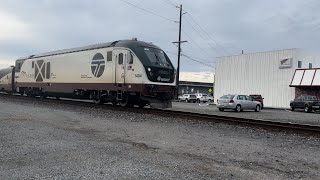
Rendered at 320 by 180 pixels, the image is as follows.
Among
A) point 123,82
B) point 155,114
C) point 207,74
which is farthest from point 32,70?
point 207,74

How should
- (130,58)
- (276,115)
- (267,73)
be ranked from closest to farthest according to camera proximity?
1. (130,58)
2. (276,115)
3. (267,73)

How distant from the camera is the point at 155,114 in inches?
735

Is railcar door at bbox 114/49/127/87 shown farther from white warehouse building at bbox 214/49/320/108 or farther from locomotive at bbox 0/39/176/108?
white warehouse building at bbox 214/49/320/108

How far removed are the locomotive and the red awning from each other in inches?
1031

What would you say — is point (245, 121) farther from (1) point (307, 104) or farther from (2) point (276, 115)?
(1) point (307, 104)

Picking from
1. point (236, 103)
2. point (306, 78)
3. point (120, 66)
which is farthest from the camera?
point (306, 78)

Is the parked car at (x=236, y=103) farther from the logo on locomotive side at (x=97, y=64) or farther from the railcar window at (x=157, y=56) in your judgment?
the logo on locomotive side at (x=97, y=64)

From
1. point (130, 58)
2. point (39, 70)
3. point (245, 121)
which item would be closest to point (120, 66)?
point (130, 58)

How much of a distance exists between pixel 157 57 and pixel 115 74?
2.44 metres

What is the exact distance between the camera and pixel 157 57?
20828 millimetres

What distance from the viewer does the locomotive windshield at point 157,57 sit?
2030 cm

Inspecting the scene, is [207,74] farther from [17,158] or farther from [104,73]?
[17,158]

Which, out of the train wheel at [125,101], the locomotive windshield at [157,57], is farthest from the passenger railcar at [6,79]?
the locomotive windshield at [157,57]

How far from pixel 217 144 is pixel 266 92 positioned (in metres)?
39.4
